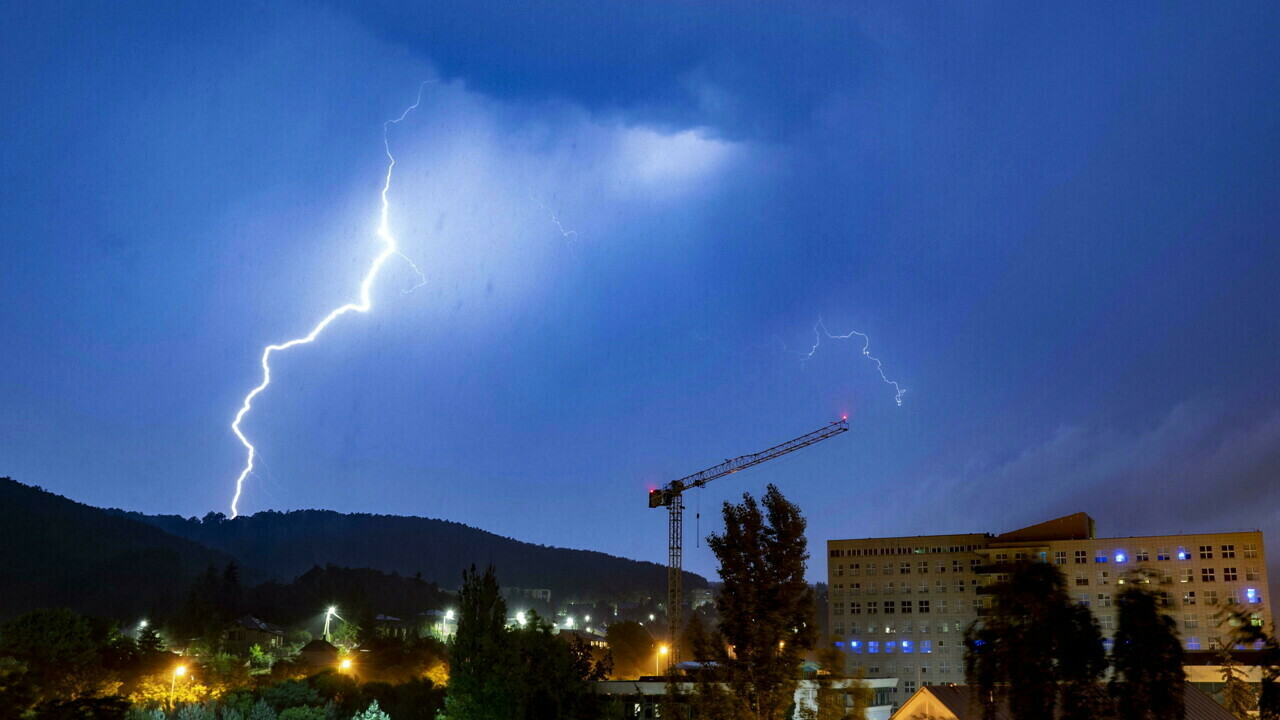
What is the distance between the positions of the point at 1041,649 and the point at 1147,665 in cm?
101

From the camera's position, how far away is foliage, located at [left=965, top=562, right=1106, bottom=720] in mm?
9531

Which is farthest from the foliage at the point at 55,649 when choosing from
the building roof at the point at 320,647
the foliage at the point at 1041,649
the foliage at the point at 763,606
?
the building roof at the point at 320,647

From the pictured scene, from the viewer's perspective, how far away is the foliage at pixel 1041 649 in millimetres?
9531

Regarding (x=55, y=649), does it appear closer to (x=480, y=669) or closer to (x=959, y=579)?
(x=480, y=669)

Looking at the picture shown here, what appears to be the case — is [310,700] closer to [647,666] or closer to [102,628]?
[102,628]

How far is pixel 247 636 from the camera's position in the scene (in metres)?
111

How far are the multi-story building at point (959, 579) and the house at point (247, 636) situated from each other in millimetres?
68749

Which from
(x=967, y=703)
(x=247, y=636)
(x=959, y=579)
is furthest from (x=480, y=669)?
(x=247, y=636)

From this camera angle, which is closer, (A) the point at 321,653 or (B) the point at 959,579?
(A) the point at 321,653

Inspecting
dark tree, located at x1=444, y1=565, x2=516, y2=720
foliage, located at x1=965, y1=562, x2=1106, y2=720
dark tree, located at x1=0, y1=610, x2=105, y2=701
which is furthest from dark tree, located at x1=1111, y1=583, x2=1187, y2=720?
Result: dark tree, located at x1=0, y1=610, x2=105, y2=701

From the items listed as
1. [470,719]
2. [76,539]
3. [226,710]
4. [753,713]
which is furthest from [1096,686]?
[76,539]

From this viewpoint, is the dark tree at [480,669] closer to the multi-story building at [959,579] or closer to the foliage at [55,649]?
the foliage at [55,649]

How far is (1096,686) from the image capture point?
9.53m

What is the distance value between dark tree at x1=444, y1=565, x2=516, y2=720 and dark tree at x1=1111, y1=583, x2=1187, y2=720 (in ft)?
60.4
